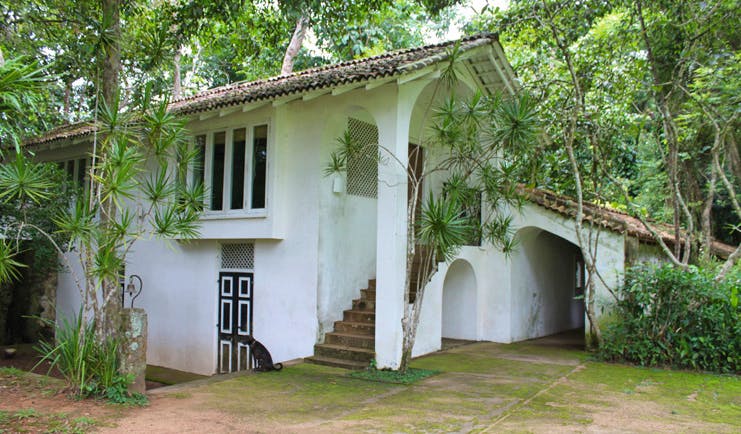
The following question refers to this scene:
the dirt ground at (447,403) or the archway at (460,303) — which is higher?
the archway at (460,303)

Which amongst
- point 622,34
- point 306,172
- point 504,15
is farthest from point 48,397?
point 622,34

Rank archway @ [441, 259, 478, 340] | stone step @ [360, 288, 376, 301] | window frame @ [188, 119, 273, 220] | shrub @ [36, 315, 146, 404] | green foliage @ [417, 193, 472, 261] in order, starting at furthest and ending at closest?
archway @ [441, 259, 478, 340] < stone step @ [360, 288, 376, 301] < window frame @ [188, 119, 273, 220] < green foliage @ [417, 193, 472, 261] < shrub @ [36, 315, 146, 404]

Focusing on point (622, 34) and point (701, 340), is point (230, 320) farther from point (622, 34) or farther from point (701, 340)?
point (622, 34)

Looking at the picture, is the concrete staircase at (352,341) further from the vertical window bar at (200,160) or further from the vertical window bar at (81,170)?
the vertical window bar at (81,170)

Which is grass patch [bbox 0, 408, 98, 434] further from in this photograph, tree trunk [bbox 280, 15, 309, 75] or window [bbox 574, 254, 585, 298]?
tree trunk [bbox 280, 15, 309, 75]

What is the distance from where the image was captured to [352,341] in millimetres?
9859

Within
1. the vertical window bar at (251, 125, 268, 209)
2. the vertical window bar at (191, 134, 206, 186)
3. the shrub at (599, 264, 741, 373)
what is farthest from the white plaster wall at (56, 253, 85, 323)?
the shrub at (599, 264, 741, 373)

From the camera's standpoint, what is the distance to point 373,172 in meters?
11.8

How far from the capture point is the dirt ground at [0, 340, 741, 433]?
6070 millimetres

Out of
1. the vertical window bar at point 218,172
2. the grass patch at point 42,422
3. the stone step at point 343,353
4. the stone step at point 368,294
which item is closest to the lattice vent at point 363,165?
the stone step at point 368,294

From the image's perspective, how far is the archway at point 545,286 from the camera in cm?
1280

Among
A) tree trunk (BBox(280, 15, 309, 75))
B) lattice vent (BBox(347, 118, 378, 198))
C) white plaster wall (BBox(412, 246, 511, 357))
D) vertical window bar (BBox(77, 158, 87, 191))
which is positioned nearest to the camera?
lattice vent (BBox(347, 118, 378, 198))

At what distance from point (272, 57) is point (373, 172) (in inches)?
428

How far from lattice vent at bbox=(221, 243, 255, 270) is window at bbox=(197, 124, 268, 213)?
2.66ft
